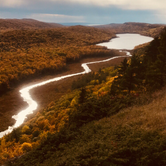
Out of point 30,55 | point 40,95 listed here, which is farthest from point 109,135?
point 30,55

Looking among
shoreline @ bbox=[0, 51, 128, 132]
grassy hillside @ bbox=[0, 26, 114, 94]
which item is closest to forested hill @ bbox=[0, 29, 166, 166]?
shoreline @ bbox=[0, 51, 128, 132]

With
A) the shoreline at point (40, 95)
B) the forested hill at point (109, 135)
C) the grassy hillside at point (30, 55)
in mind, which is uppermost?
the grassy hillside at point (30, 55)

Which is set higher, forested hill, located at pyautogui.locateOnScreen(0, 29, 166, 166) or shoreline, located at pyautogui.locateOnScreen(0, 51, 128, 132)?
forested hill, located at pyautogui.locateOnScreen(0, 29, 166, 166)

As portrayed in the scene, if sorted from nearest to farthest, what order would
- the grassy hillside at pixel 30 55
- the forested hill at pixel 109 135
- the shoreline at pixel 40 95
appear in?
the forested hill at pixel 109 135 → the shoreline at pixel 40 95 → the grassy hillside at pixel 30 55

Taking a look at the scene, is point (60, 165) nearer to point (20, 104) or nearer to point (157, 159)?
point (157, 159)

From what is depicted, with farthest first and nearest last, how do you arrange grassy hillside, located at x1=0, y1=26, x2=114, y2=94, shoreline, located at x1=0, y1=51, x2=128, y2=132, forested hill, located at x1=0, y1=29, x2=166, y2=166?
grassy hillside, located at x1=0, y1=26, x2=114, y2=94 → shoreline, located at x1=0, y1=51, x2=128, y2=132 → forested hill, located at x1=0, y1=29, x2=166, y2=166

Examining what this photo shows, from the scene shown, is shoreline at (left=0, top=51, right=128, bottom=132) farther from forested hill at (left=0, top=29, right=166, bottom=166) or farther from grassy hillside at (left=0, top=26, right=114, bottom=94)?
forested hill at (left=0, top=29, right=166, bottom=166)

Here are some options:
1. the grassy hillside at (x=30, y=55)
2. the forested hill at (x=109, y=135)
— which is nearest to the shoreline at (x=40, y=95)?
the grassy hillside at (x=30, y=55)

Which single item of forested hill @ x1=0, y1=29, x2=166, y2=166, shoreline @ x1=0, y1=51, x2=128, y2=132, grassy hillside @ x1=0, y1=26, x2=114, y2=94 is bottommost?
shoreline @ x1=0, y1=51, x2=128, y2=132

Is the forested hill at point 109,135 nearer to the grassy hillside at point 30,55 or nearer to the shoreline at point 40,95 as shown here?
the shoreline at point 40,95

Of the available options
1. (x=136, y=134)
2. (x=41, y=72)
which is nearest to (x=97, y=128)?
(x=136, y=134)

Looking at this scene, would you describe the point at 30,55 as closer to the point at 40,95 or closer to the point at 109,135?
the point at 40,95
